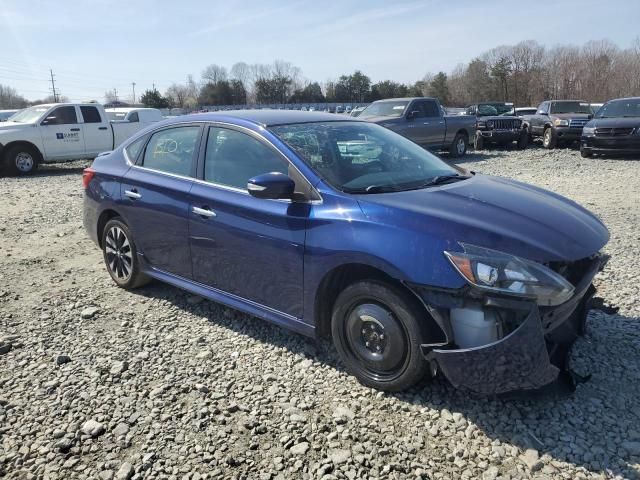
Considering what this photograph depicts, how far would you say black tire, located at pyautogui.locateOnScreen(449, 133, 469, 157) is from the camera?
55.6 ft

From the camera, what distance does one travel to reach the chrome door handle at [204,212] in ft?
12.6

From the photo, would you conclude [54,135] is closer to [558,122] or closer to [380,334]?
[380,334]

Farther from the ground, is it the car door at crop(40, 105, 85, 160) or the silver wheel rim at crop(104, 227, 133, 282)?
the car door at crop(40, 105, 85, 160)

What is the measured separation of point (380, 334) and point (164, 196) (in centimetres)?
220

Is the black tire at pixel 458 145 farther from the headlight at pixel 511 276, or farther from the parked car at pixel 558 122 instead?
the headlight at pixel 511 276

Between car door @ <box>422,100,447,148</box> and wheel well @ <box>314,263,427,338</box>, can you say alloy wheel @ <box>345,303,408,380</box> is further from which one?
car door @ <box>422,100,447,148</box>

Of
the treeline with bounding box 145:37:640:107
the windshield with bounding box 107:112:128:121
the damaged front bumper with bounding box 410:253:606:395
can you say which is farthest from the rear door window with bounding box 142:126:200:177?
the treeline with bounding box 145:37:640:107

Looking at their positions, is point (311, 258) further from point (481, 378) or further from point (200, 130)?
point (200, 130)

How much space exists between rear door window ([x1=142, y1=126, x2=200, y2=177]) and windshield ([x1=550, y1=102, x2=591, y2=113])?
17.5m

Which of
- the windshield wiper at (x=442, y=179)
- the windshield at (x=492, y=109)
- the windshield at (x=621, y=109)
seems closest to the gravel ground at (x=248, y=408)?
the windshield wiper at (x=442, y=179)

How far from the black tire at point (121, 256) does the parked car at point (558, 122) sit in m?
16.8

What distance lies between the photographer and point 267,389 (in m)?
3.29

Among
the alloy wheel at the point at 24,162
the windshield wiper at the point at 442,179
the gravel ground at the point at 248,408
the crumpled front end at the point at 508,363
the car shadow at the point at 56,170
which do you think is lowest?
the gravel ground at the point at 248,408

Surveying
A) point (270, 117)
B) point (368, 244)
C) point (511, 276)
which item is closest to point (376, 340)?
point (368, 244)
